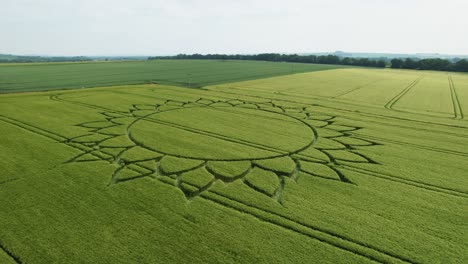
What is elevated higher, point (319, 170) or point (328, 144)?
point (328, 144)

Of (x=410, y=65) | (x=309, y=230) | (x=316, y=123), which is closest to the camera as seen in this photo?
(x=309, y=230)

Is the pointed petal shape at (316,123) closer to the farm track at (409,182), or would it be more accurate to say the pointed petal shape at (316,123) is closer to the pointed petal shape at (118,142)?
the farm track at (409,182)

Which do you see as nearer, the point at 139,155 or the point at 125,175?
the point at 125,175

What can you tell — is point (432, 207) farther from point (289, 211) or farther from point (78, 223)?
point (78, 223)

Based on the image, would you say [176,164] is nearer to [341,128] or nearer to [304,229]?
[304,229]

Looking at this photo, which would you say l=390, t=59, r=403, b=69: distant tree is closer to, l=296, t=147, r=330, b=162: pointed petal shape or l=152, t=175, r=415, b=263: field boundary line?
l=296, t=147, r=330, b=162: pointed petal shape

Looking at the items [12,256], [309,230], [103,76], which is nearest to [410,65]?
[103,76]
